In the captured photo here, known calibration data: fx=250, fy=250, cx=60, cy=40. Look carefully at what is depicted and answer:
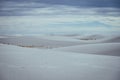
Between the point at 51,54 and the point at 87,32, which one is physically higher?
the point at 87,32

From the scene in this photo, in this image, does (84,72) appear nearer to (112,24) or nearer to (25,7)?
(112,24)

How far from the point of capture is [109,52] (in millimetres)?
2234

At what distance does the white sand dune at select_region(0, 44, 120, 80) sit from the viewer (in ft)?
7.16

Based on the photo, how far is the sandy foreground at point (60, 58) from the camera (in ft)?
7.18

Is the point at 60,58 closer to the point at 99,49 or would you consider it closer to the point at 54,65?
the point at 54,65

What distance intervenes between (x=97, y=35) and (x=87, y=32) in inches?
3.8

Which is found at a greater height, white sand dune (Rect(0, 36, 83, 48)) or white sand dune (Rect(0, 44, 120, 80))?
white sand dune (Rect(0, 36, 83, 48))

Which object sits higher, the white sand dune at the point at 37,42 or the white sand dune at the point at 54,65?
the white sand dune at the point at 37,42

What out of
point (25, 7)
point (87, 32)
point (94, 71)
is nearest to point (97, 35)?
point (87, 32)

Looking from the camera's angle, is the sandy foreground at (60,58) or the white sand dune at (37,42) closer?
the sandy foreground at (60,58)

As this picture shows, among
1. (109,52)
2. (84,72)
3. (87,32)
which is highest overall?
(87,32)

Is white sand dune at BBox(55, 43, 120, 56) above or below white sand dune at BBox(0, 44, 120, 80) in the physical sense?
above

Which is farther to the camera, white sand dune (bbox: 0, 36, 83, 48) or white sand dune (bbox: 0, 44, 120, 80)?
white sand dune (bbox: 0, 36, 83, 48)

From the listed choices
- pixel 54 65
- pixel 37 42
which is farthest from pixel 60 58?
pixel 37 42
